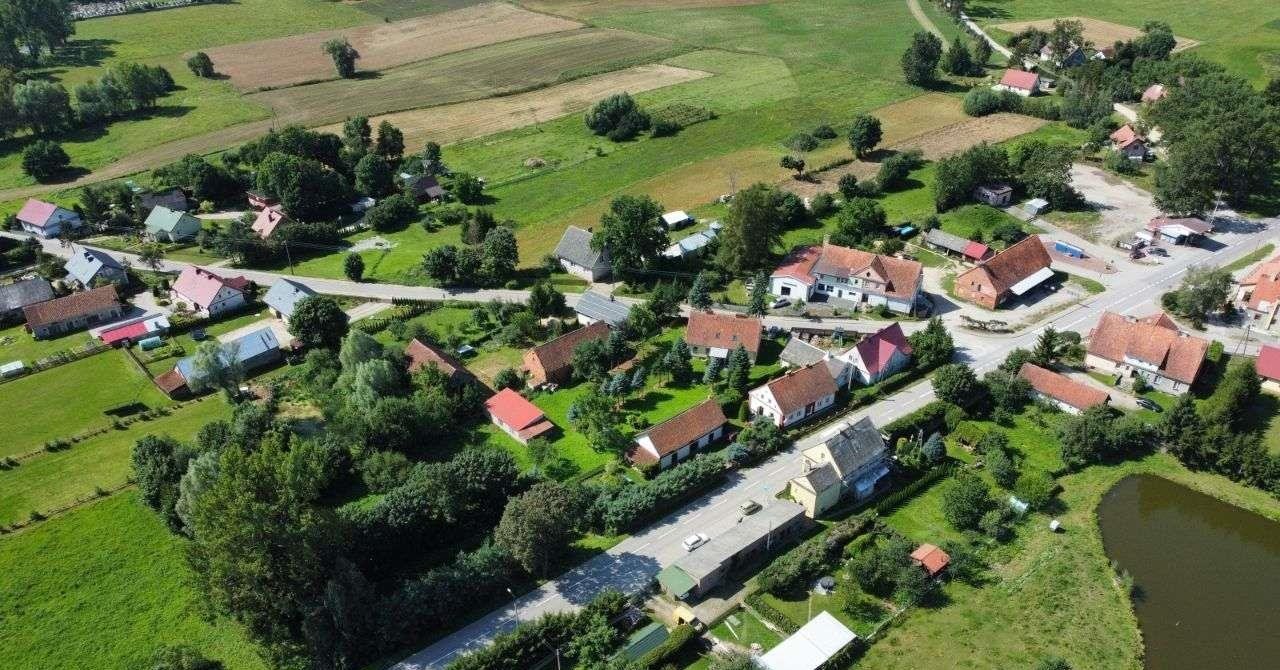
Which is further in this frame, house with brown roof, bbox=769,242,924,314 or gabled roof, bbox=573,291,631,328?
house with brown roof, bbox=769,242,924,314

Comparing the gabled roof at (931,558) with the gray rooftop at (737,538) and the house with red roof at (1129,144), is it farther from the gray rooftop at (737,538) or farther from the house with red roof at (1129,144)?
the house with red roof at (1129,144)

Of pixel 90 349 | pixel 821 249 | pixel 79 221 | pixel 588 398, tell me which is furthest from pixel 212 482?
pixel 79 221

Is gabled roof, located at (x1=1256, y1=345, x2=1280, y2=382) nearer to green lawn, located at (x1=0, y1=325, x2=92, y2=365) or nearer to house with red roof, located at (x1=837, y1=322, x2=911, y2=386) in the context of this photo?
house with red roof, located at (x1=837, y1=322, x2=911, y2=386)

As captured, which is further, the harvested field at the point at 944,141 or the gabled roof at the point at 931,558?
the harvested field at the point at 944,141

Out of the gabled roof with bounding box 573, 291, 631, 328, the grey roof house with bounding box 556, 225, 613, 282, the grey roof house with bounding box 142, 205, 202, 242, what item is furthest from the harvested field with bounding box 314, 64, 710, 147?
the gabled roof with bounding box 573, 291, 631, 328

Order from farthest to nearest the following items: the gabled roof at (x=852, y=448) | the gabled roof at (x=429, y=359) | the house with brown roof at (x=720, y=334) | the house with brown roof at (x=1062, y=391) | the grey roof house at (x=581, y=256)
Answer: the grey roof house at (x=581, y=256) < the house with brown roof at (x=720, y=334) < the gabled roof at (x=429, y=359) < the house with brown roof at (x=1062, y=391) < the gabled roof at (x=852, y=448)

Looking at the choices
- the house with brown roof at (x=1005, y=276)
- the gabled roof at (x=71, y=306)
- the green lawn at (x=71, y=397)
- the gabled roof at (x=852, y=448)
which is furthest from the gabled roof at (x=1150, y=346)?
the gabled roof at (x=71, y=306)
